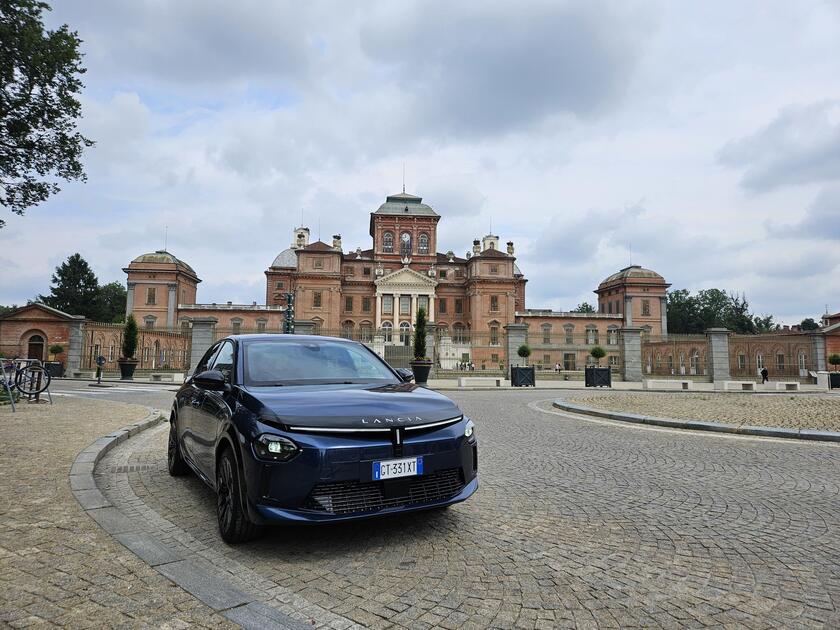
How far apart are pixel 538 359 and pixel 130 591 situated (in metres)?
42.3

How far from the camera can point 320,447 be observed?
3168 mm

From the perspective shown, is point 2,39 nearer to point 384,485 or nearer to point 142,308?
point 384,485

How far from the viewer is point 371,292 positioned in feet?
228

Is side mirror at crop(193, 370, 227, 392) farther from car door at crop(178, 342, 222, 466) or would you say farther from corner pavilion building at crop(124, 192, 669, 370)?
corner pavilion building at crop(124, 192, 669, 370)

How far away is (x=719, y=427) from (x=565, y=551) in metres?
7.22

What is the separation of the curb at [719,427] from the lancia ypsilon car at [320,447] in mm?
7167

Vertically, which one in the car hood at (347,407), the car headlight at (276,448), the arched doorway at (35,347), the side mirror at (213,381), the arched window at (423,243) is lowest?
the car headlight at (276,448)

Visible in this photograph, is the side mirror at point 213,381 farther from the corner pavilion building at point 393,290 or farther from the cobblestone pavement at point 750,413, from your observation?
the corner pavilion building at point 393,290

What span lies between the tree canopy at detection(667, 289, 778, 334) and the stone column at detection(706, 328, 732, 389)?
6989 cm

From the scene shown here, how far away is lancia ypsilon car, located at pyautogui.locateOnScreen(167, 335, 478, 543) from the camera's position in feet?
10.4

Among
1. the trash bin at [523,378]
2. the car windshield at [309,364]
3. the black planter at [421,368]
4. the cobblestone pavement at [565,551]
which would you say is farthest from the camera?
the trash bin at [523,378]

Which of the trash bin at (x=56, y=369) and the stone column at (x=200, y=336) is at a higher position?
the stone column at (x=200, y=336)

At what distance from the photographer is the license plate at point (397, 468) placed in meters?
3.27

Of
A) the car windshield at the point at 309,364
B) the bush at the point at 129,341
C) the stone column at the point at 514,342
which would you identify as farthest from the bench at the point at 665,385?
the bush at the point at 129,341
